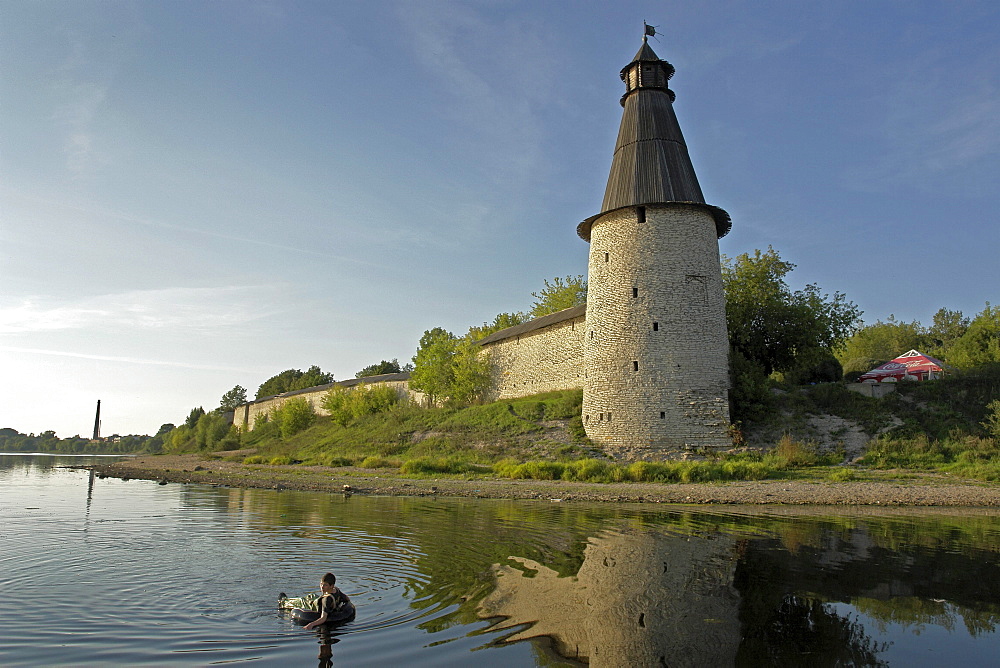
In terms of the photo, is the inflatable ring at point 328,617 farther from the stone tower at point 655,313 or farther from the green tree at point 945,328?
the green tree at point 945,328

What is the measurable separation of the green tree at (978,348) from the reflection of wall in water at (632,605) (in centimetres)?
2669

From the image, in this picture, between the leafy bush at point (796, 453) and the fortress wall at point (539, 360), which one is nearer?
the leafy bush at point (796, 453)

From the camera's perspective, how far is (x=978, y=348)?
103 feet

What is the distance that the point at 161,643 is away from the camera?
582 cm

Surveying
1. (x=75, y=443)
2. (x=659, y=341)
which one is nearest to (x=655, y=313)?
(x=659, y=341)

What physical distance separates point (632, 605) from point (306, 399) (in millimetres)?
54061

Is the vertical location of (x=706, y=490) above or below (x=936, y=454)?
below

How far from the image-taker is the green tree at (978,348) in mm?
29031

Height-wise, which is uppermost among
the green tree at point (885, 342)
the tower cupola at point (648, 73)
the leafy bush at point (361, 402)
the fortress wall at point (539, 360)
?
the tower cupola at point (648, 73)

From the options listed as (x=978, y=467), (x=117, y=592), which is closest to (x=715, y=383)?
(x=978, y=467)

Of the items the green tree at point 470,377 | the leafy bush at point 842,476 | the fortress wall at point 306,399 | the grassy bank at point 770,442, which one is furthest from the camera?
the fortress wall at point 306,399

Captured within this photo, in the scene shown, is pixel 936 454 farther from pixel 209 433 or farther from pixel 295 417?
pixel 209 433

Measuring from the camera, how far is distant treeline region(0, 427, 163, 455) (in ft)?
352

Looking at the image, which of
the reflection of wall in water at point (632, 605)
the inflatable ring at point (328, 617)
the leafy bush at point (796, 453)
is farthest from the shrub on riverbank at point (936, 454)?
the inflatable ring at point (328, 617)
